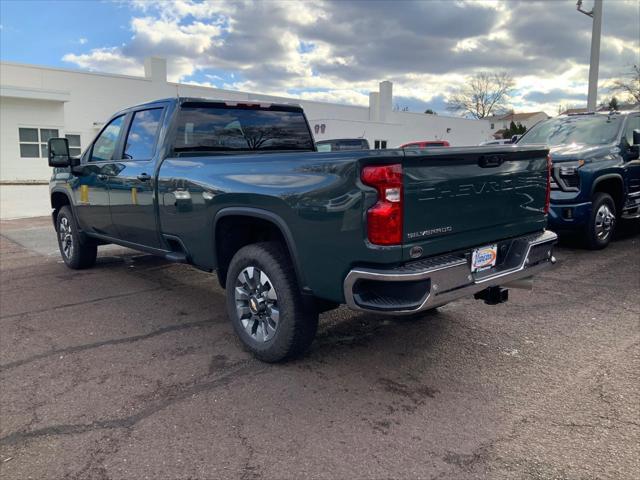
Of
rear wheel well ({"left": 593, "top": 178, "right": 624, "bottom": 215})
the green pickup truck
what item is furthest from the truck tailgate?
rear wheel well ({"left": 593, "top": 178, "right": 624, "bottom": 215})

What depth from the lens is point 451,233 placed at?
11.1ft

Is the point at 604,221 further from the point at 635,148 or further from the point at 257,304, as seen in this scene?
the point at 257,304

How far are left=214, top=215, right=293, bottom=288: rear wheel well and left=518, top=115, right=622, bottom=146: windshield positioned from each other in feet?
19.6

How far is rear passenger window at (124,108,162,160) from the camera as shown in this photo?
5.19m

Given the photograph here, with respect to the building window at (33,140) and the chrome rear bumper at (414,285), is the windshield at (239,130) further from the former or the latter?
the building window at (33,140)

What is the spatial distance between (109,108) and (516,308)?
29.3 metres

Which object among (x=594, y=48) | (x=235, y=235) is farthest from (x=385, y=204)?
(x=594, y=48)

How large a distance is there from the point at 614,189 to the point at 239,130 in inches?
226

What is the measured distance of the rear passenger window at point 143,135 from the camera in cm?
519

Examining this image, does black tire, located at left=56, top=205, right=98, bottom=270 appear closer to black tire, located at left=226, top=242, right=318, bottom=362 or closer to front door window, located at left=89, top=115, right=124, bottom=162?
front door window, located at left=89, top=115, right=124, bottom=162

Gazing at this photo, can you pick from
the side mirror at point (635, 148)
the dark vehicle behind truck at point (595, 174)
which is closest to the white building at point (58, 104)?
the dark vehicle behind truck at point (595, 174)

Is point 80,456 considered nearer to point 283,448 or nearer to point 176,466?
point 176,466

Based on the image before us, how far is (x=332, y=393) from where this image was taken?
353cm

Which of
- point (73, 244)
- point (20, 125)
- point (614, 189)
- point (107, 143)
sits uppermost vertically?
point (20, 125)
